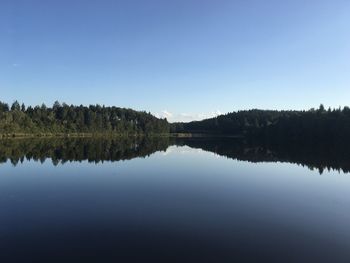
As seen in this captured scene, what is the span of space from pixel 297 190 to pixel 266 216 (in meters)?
14.4

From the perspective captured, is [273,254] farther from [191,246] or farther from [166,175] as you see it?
[166,175]

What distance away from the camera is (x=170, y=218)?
26391 millimetres

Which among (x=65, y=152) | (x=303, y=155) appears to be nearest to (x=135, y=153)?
(x=65, y=152)

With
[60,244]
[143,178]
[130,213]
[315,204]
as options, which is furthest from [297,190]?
[60,244]

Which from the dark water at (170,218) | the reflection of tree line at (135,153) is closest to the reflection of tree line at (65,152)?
the reflection of tree line at (135,153)

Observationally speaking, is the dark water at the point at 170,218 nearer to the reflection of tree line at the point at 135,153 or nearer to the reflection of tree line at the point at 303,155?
the reflection of tree line at the point at 303,155

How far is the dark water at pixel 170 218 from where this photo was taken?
1975cm

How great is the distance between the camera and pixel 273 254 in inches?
781

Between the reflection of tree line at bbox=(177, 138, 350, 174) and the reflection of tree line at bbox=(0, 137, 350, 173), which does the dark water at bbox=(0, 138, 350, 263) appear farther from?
the reflection of tree line at bbox=(0, 137, 350, 173)

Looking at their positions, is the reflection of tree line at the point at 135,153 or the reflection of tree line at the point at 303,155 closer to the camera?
the reflection of tree line at the point at 303,155

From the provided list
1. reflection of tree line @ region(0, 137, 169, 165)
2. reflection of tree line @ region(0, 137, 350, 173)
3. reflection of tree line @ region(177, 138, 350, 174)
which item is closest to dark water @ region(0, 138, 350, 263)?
reflection of tree line @ region(177, 138, 350, 174)

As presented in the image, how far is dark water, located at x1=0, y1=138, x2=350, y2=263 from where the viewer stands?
778 inches

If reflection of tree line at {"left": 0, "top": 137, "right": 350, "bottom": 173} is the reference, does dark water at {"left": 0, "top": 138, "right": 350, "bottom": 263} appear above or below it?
below

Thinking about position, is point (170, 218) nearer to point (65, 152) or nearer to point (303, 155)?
point (65, 152)
